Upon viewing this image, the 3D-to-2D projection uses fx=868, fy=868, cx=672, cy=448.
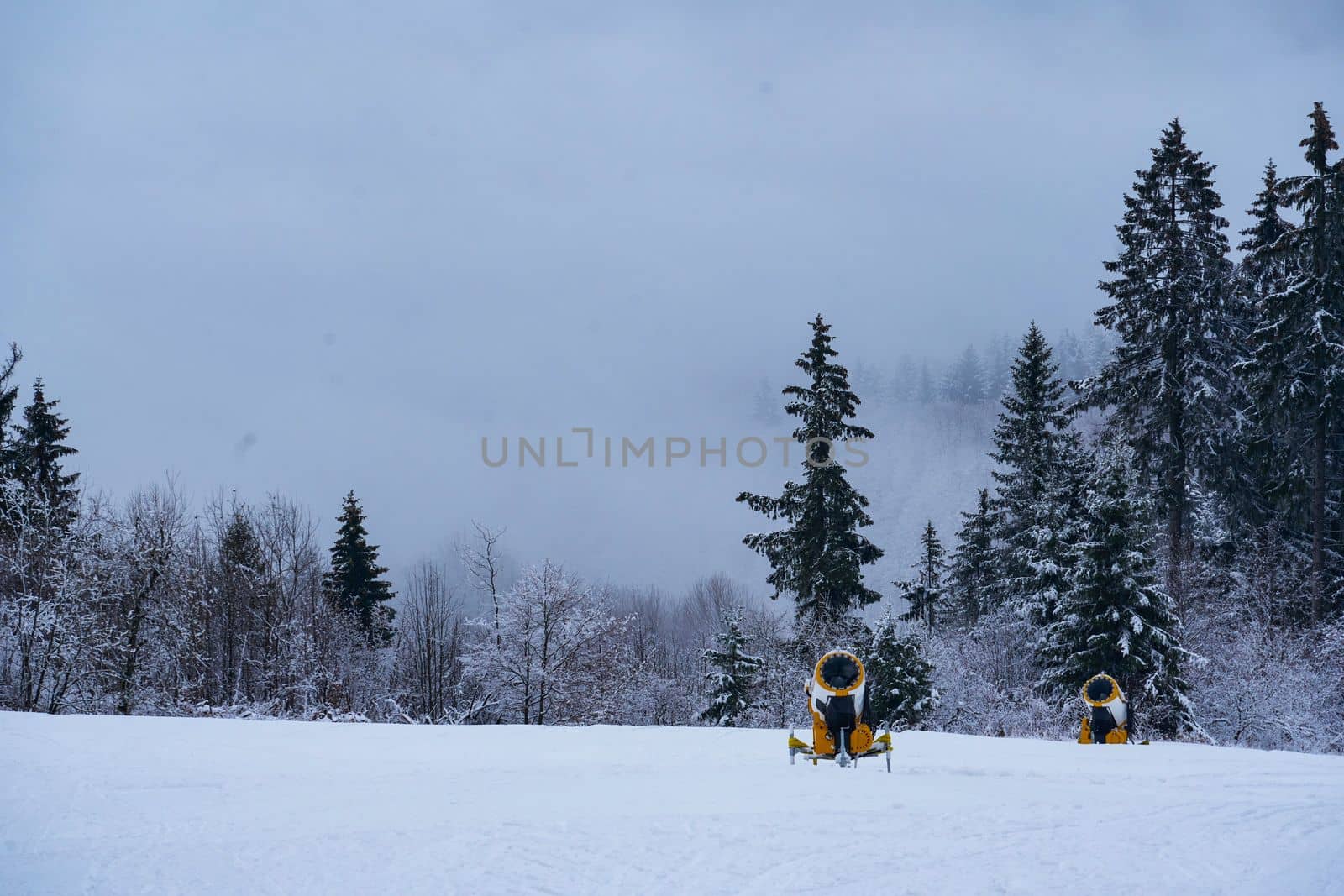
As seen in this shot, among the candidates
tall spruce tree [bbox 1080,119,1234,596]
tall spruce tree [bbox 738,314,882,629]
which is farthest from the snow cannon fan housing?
tall spruce tree [bbox 1080,119,1234,596]

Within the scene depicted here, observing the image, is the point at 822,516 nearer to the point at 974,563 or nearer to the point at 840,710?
the point at 974,563

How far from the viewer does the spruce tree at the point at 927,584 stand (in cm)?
4134

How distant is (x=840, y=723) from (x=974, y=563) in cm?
2803

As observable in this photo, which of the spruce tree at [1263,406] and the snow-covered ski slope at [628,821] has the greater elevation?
the spruce tree at [1263,406]

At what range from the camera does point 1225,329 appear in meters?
26.1

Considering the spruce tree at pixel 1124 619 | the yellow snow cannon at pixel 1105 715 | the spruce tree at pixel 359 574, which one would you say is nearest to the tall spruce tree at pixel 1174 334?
the spruce tree at pixel 1124 619

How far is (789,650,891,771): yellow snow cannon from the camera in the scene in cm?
994

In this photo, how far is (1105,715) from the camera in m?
14.5

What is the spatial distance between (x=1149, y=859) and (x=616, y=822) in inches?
145

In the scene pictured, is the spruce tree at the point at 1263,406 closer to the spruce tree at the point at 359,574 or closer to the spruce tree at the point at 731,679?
the spruce tree at the point at 731,679

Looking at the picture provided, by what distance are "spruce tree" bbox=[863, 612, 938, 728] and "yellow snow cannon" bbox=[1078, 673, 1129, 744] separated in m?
7.85

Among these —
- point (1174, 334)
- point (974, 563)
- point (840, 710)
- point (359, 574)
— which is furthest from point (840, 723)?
point (359, 574)

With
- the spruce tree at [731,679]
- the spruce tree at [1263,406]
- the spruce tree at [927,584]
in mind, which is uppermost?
the spruce tree at [1263,406]

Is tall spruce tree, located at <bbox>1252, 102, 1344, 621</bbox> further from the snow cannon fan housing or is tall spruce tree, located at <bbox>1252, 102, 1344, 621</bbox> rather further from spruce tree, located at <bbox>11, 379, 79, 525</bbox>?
spruce tree, located at <bbox>11, 379, 79, 525</bbox>
